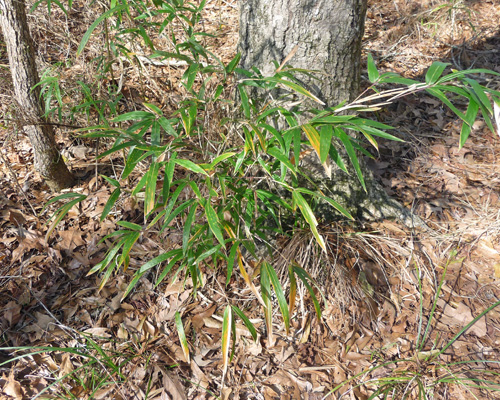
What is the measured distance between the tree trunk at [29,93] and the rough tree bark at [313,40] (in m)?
1.11

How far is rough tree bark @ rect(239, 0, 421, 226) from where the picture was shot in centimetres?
164

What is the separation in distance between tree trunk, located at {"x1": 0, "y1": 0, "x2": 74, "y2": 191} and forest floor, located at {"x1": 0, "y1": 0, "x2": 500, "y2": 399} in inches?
6.1

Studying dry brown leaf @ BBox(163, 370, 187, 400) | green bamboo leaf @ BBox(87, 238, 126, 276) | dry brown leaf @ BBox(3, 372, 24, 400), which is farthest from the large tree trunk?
dry brown leaf @ BBox(3, 372, 24, 400)

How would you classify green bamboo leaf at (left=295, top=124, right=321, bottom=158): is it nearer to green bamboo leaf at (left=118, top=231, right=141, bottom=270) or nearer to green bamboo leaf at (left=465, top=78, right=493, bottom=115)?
green bamboo leaf at (left=465, top=78, right=493, bottom=115)

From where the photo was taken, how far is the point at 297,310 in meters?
1.86

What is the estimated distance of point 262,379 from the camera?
1.70 m

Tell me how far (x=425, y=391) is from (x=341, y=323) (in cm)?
43

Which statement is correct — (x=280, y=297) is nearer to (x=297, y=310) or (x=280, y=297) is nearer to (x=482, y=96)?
(x=297, y=310)

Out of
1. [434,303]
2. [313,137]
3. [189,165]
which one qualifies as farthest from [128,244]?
[434,303]

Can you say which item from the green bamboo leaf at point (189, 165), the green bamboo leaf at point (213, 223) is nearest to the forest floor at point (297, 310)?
the green bamboo leaf at point (213, 223)

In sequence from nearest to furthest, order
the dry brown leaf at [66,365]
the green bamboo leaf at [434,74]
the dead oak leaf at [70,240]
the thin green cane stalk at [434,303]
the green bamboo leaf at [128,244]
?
the green bamboo leaf at [434,74] → the green bamboo leaf at [128,244] → the thin green cane stalk at [434,303] → the dry brown leaf at [66,365] → the dead oak leaf at [70,240]

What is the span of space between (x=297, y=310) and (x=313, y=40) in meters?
1.26

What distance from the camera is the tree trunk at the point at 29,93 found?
1883 millimetres

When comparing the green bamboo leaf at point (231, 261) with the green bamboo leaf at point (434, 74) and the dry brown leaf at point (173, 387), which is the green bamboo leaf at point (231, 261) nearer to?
the dry brown leaf at point (173, 387)
